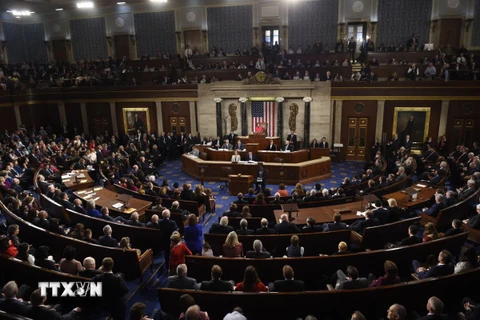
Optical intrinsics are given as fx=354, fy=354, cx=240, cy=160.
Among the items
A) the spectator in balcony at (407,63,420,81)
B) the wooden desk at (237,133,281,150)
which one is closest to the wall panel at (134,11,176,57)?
the wooden desk at (237,133,281,150)

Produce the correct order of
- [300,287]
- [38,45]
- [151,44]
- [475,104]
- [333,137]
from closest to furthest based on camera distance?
[300,287], [475,104], [333,137], [151,44], [38,45]

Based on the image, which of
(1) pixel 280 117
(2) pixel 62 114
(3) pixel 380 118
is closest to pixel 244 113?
(1) pixel 280 117

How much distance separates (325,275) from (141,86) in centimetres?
1708

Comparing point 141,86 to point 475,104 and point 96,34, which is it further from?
point 475,104

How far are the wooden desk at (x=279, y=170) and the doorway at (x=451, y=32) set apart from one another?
36.7 feet

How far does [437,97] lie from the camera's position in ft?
54.6

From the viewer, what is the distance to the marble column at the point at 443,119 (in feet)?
54.9

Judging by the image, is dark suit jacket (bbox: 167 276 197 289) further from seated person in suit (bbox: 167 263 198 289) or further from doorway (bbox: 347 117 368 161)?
doorway (bbox: 347 117 368 161)

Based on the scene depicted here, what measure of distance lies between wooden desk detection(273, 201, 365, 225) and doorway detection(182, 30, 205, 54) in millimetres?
17202

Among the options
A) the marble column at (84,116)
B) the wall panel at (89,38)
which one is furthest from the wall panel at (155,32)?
the marble column at (84,116)

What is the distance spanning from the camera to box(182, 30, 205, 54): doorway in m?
23.0

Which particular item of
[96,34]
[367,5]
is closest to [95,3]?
[96,34]

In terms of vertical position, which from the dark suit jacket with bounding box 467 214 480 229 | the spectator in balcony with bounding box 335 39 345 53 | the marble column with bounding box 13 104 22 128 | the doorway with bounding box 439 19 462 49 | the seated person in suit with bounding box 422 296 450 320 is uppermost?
the doorway with bounding box 439 19 462 49

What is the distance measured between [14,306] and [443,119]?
18.1 m
